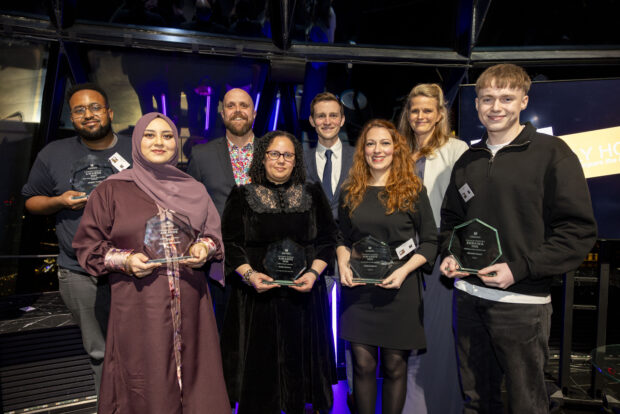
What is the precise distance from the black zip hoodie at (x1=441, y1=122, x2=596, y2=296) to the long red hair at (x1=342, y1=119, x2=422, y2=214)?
35 centimetres

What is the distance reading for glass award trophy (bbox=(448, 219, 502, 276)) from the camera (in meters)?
1.79

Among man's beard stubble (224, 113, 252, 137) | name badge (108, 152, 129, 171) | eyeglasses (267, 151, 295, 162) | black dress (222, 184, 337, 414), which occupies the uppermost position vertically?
man's beard stubble (224, 113, 252, 137)

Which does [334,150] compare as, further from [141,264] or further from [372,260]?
[141,264]

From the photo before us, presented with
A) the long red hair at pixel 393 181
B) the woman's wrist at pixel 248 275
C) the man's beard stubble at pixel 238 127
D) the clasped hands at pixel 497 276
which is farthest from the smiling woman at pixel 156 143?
the clasped hands at pixel 497 276

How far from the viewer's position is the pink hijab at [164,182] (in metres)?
2.03

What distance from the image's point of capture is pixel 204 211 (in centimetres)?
219

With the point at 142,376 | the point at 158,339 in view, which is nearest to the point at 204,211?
the point at 158,339

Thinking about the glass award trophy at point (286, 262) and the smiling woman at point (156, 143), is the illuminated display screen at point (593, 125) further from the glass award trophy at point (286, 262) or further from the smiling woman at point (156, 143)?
the smiling woman at point (156, 143)

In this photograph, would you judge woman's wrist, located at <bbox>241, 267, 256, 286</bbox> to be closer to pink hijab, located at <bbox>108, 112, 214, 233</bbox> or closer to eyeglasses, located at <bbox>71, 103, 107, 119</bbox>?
pink hijab, located at <bbox>108, 112, 214, 233</bbox>

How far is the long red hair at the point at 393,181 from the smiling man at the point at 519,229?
1.15 ft

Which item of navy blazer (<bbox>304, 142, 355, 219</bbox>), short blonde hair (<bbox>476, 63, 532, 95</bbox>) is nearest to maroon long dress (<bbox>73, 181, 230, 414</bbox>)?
navy blazer (<bbox>304, 142, 355, 219</bbox>)

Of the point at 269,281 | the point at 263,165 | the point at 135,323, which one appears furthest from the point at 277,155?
the point at 135,323

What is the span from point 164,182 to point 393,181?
1.28 m

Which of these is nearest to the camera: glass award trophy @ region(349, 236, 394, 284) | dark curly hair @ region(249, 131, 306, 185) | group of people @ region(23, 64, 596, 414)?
group of people @ region(23, 64, 596, 414)
